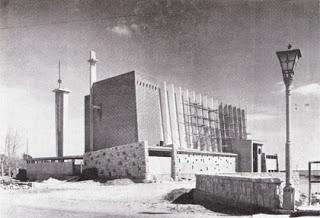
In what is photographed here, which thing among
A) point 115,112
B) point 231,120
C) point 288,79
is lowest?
point 231,120

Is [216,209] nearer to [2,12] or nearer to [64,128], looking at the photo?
[2,12]

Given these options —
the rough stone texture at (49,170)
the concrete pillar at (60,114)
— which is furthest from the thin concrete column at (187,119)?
the concrete pillar at (60,114)

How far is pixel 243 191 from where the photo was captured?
38.1 ft

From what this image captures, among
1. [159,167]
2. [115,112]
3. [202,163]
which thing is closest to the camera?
[159,167]

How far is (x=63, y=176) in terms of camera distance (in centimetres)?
4262

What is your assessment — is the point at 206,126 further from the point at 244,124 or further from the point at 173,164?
the point at 173,164

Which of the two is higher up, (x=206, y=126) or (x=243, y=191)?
(x=206, y=126)

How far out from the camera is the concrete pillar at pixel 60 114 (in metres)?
54.4

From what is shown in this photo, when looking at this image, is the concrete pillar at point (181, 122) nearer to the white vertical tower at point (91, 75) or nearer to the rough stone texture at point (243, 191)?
the white vertical tower at point (91, 75)

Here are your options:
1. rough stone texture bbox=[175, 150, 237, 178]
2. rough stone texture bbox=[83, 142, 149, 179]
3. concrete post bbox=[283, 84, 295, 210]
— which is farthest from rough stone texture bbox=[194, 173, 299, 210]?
rough stone texture bbox=[175, 150, 237, 178]

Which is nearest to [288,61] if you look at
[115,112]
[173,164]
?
[173,164]

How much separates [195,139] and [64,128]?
64.4 ft

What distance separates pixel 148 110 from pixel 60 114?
1821cm

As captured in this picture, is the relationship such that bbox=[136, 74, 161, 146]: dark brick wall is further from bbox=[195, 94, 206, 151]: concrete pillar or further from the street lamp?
the street lamp
